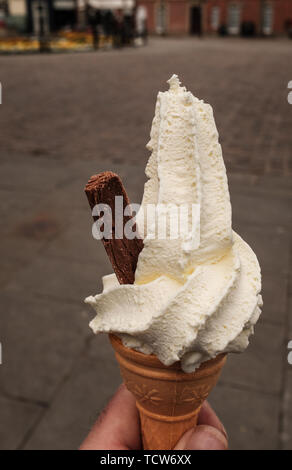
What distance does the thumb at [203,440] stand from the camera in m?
1.55

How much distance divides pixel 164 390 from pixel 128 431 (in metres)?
0.39

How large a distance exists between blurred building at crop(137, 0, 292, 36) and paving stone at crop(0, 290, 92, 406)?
1630 inches

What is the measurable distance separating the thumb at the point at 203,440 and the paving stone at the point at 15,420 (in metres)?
1.44

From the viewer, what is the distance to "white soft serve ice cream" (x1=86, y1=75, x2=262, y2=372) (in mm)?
1434

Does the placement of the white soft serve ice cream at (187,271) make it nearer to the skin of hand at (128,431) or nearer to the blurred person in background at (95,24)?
the skin of hand at (128,431)

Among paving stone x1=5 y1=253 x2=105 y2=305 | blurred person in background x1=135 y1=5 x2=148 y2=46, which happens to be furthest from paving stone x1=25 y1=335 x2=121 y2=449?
blurred person in background x1=135 y1=5 x2=148 y2=46

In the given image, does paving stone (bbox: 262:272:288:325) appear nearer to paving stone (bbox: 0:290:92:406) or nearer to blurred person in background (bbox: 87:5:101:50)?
paving stone (bbox: 0:290:92:406)

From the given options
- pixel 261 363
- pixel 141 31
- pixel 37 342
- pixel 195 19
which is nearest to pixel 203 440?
pixel 261 363

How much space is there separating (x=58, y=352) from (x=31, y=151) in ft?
16.3

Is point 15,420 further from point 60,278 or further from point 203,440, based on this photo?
point 203,440

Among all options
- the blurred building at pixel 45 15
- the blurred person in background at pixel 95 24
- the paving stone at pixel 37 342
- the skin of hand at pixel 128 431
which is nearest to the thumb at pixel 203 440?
the skin of hand at pixel 128 431

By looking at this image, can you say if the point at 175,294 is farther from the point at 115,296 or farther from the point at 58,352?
the point at 58,352

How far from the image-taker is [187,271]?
1509 mm

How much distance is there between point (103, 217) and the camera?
4.61 feet
